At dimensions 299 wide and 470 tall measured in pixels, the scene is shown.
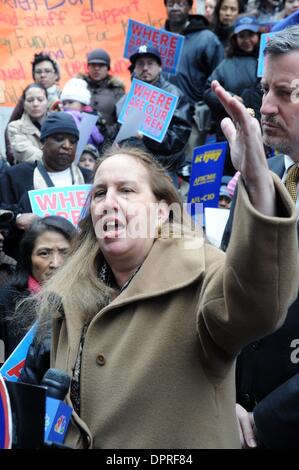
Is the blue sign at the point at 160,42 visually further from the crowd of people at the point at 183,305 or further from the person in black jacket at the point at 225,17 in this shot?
the crowd of people at the point at 183,305

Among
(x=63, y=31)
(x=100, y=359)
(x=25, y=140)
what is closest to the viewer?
(x=100, y=359)

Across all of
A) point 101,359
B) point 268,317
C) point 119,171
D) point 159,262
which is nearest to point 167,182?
point 119,171

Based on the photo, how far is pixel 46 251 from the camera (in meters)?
4.99

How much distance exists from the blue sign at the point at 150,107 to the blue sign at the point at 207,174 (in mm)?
636

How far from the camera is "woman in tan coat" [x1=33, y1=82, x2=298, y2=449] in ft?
7.11

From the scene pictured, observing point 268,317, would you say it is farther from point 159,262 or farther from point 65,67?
point 65,67

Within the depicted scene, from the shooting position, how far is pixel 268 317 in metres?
2.20

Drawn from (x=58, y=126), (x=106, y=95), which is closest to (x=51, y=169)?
(x=58, y=126)

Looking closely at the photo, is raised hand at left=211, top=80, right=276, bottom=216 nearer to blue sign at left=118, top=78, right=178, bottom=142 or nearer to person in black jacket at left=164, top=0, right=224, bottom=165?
blue sign at left=118, top=78, right=178, bottom=142

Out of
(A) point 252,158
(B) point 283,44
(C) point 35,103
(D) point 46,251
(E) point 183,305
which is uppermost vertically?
(B) point 283,44

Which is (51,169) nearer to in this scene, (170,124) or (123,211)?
(170,124)

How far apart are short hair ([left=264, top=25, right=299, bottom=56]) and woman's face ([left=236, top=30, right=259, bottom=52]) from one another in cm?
446

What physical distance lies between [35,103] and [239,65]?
182 cm
